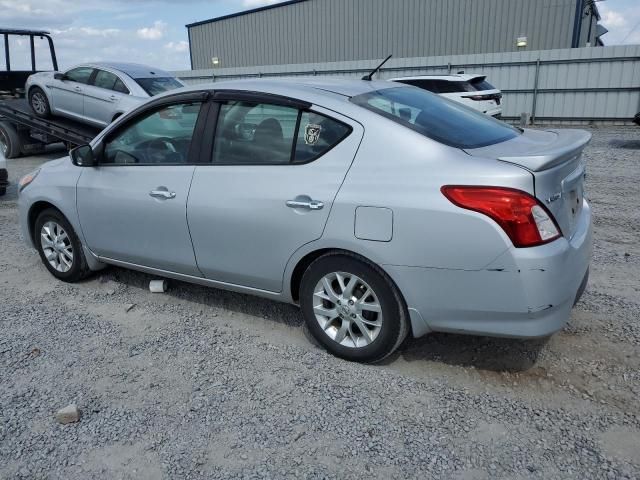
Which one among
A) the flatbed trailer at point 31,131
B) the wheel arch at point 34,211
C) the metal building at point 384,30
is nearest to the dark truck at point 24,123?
the flatbed trailer at point 31,131

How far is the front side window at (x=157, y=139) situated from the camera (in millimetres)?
3818

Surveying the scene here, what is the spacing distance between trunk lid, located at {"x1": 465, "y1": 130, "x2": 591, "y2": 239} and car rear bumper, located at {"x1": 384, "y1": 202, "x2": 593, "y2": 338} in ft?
0.52

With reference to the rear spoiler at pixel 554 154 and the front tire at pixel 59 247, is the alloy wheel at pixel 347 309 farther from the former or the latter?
the front tire at pixel 59 247

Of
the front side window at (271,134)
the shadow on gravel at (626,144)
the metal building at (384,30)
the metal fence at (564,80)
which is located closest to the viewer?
the front side window at (271,134)

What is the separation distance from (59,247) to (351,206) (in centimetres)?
291

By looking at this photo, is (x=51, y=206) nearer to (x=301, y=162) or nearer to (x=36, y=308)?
(x=36, y=308)

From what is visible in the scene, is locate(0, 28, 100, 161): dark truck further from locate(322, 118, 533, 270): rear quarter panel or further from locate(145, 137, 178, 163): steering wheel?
locate(322, 118, 533, 270): rear quarter panel

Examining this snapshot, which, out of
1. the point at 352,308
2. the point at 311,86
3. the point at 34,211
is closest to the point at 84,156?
the point at 34,211

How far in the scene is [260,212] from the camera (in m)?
3.35

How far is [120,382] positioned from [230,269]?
0.94 meters

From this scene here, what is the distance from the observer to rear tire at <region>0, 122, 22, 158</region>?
477 inches

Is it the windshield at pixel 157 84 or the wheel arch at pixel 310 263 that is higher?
the windshield at pixel 157 84

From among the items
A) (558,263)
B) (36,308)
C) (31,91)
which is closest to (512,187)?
(558,263)

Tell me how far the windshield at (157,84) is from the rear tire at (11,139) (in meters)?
3.94
